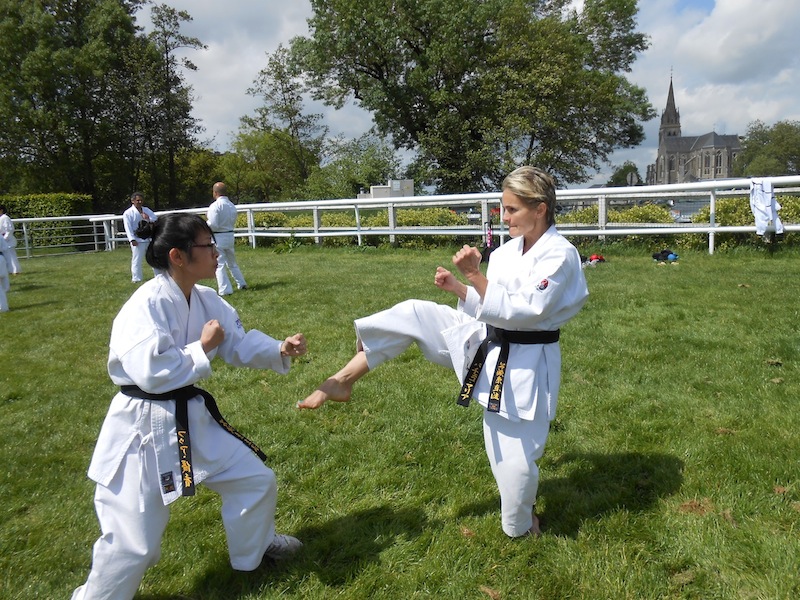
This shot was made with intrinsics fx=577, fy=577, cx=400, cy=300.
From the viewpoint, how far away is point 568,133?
111 feet

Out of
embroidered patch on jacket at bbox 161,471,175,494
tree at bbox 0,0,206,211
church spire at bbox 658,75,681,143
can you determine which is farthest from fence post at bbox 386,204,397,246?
church spire at bbox 658,75,681,143

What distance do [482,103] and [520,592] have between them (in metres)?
33.7

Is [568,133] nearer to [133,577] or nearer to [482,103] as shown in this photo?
[482,103]

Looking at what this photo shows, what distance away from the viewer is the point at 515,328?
114 inches

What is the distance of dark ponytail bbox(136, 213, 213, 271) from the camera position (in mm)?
2668

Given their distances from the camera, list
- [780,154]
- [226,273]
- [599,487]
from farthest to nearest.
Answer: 1. [780,154]
2. [226,273]
3. [599,487]

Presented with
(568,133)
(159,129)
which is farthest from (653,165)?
(159,129)

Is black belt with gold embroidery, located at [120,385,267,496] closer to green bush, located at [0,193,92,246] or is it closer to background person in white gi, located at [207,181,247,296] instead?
background person in white gi, located at [207,181,247,296]

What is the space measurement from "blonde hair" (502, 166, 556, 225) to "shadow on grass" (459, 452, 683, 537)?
175cm

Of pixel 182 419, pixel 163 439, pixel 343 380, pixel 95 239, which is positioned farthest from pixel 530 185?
pixel 95 239

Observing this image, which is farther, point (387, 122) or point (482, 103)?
point (387, 122)

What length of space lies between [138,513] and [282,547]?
848 millimetres

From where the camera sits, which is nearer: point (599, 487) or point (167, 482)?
point (167, 482)

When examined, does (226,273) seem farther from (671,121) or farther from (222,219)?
(671,121)
